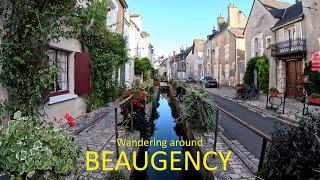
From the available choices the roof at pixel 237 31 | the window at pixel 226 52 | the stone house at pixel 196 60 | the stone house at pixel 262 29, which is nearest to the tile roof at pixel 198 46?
the stone house at pixel 196 60

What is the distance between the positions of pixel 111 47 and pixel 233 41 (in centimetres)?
2449

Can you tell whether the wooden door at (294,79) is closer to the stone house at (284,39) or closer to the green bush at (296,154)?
the stone house at (284,39)

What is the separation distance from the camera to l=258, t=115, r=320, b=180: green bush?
2854mm

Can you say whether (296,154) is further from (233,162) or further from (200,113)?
(200,113)

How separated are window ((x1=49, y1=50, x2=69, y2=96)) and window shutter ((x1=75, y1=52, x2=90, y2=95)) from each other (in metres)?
0.34

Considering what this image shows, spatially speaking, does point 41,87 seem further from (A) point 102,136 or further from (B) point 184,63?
(B) point 184,63

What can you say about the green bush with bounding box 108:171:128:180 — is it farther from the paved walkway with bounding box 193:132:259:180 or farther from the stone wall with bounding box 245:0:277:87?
the stone wall with bounding box 245:0:277:87

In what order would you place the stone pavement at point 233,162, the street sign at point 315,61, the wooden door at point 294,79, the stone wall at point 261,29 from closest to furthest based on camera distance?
the stone pavement at point 233,162 → the street sign at point 315,61 → the wooden door at point 294,79 → the stone wall at point 261,29

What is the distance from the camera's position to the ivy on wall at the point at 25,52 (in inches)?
245

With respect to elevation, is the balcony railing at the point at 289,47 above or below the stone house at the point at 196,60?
below

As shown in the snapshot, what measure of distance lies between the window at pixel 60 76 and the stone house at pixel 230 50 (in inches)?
944

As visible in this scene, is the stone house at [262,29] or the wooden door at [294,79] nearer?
the wooden door at [294,79]

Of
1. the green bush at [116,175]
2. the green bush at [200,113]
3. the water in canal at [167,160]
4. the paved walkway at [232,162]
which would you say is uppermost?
the green bush at [200,113]

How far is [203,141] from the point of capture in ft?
24.5
